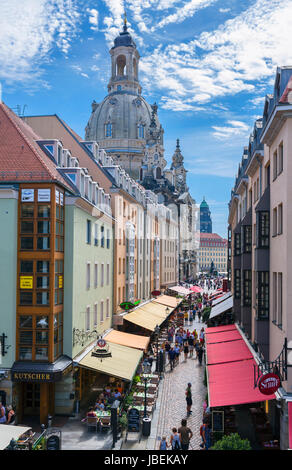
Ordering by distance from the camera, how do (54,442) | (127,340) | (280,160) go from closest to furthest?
(54,442)
(280,160)
(127,340)

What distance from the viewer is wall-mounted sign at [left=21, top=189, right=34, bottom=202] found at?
22891 mm

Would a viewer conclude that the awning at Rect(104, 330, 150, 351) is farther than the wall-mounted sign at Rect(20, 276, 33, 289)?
Yes

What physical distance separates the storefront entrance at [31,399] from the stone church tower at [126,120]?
296 feet

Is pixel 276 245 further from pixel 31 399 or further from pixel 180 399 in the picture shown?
pixel 31 399

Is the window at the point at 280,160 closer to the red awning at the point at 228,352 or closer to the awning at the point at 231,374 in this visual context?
the awning at the point at 231,374

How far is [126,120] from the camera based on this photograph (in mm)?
120438

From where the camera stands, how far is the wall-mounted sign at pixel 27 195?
75.1ft

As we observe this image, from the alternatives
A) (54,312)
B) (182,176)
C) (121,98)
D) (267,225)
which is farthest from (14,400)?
(182,176)

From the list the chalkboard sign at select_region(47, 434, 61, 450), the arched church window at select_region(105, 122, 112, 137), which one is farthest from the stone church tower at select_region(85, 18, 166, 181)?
the chalkboard sign at select_region(47, 434, 61, 450)

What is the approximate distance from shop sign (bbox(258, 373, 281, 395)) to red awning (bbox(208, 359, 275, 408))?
5.44 feet

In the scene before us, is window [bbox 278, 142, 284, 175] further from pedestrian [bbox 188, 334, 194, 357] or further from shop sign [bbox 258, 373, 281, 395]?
pedestrian [bbox 188, 334, 194, 357]

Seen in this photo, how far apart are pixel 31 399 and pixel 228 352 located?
10720 millimetres

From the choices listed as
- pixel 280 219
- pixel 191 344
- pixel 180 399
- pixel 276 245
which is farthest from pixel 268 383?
pixel 191 344
